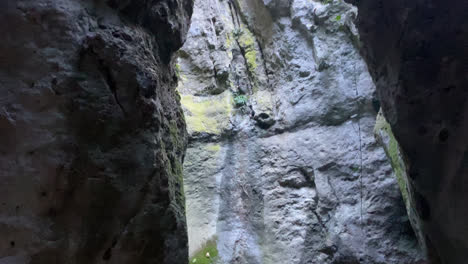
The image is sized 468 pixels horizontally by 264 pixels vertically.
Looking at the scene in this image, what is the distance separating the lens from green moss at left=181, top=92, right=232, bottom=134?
8031 millimetres

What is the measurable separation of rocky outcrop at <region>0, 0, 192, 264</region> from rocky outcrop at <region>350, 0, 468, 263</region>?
8.36ft

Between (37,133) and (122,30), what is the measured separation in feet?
3.93

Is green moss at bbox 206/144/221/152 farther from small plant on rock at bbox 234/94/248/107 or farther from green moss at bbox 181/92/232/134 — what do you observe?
small plant on rock at bbox 234/94/248/107

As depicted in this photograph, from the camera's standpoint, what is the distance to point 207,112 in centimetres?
844

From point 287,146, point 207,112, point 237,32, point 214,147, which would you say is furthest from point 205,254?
point 237,32

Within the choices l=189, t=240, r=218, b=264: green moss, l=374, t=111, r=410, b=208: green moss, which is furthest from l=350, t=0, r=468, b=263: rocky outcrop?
l=189, t=240, r=218, b=264: green moss

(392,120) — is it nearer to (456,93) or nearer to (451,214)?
(456,93)

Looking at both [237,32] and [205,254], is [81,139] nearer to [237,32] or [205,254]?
[205,254]

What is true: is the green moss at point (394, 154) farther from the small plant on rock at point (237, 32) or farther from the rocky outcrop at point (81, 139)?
the small plant on rock at point (237, 32)

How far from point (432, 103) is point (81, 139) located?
3.32 m

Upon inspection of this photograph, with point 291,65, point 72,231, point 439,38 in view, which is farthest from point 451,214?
point 291,65

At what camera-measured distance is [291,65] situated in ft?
27.6

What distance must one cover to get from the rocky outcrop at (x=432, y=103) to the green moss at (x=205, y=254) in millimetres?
3494

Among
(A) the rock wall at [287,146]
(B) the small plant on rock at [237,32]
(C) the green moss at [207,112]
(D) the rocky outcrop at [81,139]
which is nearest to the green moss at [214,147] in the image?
(A) the rock wall at [287,146]
